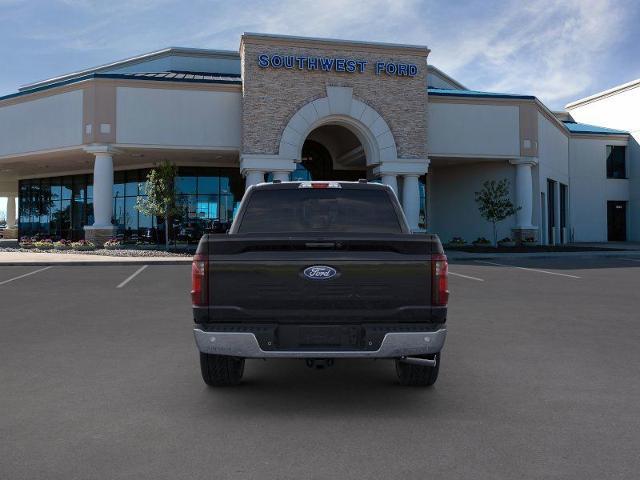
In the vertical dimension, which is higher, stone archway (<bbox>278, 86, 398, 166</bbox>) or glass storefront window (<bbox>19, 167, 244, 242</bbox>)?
stone archway (<bbox>278, 86, 398, 166</bbox>)

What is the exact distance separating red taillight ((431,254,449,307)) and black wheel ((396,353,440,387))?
32.9 inches

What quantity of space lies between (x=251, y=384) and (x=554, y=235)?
34243 mm

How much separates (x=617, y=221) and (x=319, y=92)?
26071 mm

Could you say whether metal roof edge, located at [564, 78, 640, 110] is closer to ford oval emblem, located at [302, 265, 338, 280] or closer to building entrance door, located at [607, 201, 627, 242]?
building entrance door, located at [607, 201, 627, 242]

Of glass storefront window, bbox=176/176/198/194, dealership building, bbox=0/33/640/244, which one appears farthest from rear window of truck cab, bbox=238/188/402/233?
glass storefront window, bbox=176/176/198/194

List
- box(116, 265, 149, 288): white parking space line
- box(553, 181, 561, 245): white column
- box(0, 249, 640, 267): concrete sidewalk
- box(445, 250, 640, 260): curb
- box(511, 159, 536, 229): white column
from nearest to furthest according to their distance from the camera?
box(116, 265, 149, 288): white parking space line < box(0, 249, 640, 267): concrete sidewalk < box(445, 250, 640, 260): curb < box(511, 159, 536, 229): white column < box(553, 181, 561, 245): white column

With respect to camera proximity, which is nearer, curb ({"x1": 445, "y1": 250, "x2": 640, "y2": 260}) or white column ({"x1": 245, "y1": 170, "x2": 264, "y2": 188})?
curb ({"x1": 445, "y1": 250, "x2": 640, "y2": 260})

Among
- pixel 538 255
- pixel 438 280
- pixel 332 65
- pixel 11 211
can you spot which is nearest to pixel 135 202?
pixel 332 65

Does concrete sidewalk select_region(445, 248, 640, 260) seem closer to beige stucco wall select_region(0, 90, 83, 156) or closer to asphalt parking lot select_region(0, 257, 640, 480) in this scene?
asphalt parking lot select_region(0, 257, 640, 480)

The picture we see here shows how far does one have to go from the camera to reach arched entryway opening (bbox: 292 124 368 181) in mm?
32875

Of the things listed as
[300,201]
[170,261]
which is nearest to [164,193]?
[170,261]

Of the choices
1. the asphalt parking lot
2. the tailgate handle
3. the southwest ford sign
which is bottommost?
the asphalt parking lot

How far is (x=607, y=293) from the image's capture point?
12406 millimetres

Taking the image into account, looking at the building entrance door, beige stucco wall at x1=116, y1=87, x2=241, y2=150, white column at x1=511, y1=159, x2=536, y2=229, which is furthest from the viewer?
the building entrance door
